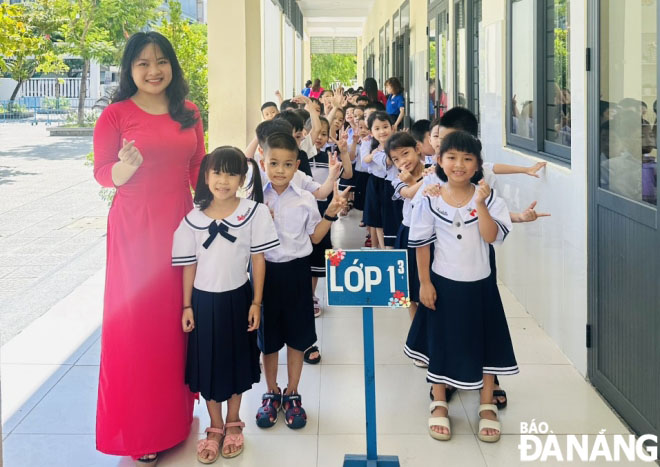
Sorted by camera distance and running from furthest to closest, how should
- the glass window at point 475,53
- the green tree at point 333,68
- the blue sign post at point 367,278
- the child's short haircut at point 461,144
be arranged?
the green tree at point 333,68, the glass window at point 475,53, the child's short haircut at point 461,144, the blue sign post at point 367,278

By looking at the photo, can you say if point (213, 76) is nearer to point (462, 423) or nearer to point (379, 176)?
point (379, 176)

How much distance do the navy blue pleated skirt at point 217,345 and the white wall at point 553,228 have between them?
5.23 ft

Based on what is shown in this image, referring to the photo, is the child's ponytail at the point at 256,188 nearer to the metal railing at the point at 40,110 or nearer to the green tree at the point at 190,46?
the green tree at the point at 190,46

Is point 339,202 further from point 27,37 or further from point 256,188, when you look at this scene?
point 27,37

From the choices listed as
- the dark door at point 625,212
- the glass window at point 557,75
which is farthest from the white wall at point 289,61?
the dark door at point 625,212

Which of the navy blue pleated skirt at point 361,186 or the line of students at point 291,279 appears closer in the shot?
the line of students at point 291,279

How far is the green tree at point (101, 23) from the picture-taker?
26.1 feet

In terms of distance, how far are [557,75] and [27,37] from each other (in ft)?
19.5

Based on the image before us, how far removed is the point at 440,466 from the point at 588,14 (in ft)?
Result: 6.62

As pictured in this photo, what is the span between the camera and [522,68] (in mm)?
4727

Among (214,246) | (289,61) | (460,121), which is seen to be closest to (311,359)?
(214,246)

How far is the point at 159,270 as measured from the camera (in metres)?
2.73

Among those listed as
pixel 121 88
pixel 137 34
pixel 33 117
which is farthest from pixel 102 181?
pixel 33 117

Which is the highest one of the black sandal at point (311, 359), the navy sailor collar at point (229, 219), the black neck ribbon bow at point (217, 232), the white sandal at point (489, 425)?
the navy sailor collar at point (229, 219)
